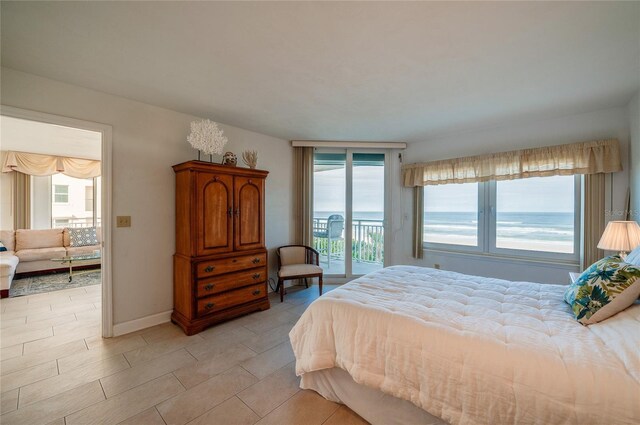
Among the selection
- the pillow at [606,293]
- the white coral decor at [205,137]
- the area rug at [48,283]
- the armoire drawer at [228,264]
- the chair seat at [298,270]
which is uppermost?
the white coral decor at [205,137]

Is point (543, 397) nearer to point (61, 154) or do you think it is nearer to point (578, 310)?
point (578, 310)

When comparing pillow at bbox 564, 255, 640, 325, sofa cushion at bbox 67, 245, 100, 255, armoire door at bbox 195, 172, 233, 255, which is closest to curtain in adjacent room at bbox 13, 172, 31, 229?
sofa cushion at bbox 67, 245, 100, 255

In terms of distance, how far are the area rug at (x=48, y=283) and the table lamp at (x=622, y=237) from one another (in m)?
6.61

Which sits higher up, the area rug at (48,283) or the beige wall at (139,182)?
the beige wall at (139,182)

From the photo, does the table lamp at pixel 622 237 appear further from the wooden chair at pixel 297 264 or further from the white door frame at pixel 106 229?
the white door frame at pixel 106 229

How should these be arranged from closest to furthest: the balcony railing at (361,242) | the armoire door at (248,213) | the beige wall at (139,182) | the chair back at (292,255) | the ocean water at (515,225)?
the beige wall at (139,182), the armoire door at (248,213), the ocean water at (515,225), the chair back at (292,255), the balcony railing at (361,242)

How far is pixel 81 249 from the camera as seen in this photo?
5145mm

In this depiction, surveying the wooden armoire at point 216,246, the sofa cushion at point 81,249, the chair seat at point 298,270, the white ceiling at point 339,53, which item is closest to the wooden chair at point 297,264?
the chair seat at point 298,270

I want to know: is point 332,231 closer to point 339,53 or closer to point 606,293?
point 339,53

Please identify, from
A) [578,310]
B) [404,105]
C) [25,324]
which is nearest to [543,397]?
[578,310]

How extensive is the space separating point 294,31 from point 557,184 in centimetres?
361

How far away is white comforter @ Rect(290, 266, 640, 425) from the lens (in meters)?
0.98

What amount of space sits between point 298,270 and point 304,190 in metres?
1.35

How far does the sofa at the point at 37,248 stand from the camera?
4.56 m
